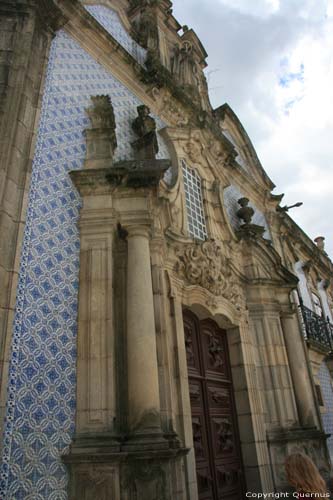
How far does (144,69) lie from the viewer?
23.2ft

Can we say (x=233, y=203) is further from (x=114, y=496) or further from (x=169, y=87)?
(x=114, y=496)

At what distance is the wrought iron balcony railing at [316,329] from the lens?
964 centimetres

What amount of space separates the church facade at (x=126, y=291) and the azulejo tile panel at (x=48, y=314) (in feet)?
0.05

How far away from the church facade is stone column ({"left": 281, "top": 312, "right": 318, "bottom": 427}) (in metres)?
0.02

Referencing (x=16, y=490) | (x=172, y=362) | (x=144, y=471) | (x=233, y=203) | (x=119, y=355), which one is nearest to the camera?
(x=16, y=490)

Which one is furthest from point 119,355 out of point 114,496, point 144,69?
point 144,69

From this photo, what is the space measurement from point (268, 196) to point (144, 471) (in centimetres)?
788

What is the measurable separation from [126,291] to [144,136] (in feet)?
8.02

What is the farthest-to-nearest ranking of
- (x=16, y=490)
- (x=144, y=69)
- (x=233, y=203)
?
(x=233, y=203) → (x=144, y=69) → (x=16, y=490)

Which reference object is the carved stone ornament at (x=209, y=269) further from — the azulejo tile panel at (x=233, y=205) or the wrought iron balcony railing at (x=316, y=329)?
the wrought iron balcony railing at (x=316, y=329)

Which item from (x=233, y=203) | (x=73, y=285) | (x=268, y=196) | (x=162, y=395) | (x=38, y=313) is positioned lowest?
(x=162, y=395)

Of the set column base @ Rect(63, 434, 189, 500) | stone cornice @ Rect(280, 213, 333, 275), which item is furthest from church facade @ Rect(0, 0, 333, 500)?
stone cornice @ Rect(280, 213, 333, 275)

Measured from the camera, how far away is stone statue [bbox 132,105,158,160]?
5.67m

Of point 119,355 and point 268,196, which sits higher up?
point 268,196
